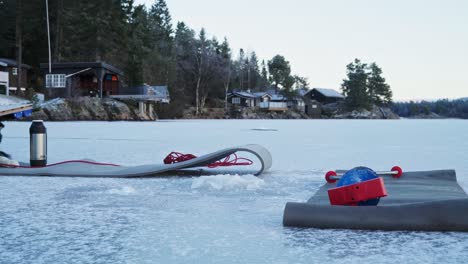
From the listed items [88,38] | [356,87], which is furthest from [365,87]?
[88,38]

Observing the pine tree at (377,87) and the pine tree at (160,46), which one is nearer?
the pine tree at (160,46)

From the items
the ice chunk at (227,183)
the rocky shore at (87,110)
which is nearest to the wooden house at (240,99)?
the rocky shore at (87,110)

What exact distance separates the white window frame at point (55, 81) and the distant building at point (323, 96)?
61.0 metres

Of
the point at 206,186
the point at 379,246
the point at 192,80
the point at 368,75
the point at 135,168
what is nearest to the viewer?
the point at 379,246

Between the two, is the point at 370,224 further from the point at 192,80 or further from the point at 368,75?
the point at 368,75

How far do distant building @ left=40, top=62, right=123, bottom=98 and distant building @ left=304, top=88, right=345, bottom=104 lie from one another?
191 feet

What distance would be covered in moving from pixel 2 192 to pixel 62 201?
102cm

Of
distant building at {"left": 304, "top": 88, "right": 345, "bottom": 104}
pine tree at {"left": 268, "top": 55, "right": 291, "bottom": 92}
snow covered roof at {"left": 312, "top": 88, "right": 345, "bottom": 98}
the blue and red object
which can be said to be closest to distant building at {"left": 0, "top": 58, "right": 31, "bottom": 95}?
the blue and red object

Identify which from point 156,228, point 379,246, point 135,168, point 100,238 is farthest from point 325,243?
point 135,168

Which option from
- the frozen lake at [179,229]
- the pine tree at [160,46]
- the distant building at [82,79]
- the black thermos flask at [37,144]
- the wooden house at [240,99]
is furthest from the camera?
the wooden house at [240,99]

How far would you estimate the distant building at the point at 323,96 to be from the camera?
95.3m

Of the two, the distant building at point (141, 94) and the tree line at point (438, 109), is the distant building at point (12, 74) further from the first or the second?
the tree line at point (438, 109)

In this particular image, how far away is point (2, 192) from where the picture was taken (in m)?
5.04

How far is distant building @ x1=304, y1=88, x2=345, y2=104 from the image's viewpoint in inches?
3752
